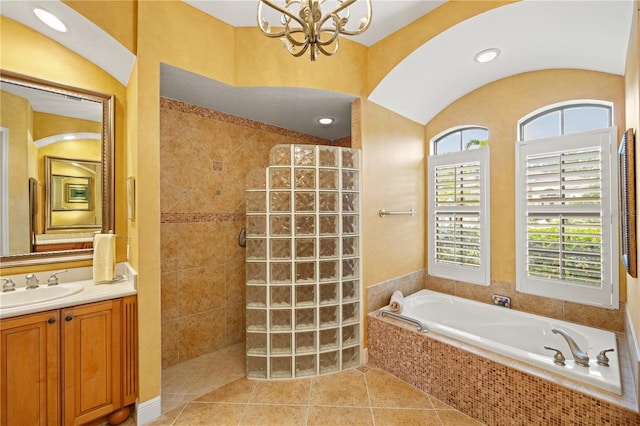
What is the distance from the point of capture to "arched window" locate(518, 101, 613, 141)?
2.20 m

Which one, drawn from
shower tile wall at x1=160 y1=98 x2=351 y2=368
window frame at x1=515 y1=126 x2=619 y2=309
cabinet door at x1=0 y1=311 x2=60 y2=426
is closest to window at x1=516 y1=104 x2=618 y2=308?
window frame at x1=515 y1=126 x2=619 y2=309

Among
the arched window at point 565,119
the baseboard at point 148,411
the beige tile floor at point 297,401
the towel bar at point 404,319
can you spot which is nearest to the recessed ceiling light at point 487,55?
the arched window at point 565,119

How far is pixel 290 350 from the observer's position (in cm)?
224

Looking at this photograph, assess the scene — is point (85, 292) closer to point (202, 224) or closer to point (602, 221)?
point (202, 224)

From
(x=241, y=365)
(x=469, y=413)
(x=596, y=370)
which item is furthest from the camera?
(x=241, y=365)

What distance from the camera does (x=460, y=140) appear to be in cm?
301

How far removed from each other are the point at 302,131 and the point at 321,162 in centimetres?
127

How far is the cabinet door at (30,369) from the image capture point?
1.38m

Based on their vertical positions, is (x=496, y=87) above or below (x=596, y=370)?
above

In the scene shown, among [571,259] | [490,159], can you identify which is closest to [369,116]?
[490,159]

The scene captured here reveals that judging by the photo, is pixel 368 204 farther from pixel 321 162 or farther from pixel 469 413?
pixel 469 413

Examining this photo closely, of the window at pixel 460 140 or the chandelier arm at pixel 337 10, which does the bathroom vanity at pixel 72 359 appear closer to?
the chandelier arm at pixel 337 10

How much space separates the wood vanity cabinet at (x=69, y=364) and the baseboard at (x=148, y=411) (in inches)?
3.6

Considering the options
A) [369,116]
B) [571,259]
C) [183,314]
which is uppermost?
[369,116]
